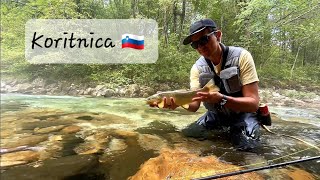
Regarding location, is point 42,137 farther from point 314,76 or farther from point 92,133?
point 314,76

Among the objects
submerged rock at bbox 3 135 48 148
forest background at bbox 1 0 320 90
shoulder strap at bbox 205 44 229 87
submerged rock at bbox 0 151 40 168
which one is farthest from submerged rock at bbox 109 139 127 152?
forest background at bbox 1 0 320 90

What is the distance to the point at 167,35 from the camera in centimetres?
1438

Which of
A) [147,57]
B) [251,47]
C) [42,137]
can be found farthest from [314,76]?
[42,137]

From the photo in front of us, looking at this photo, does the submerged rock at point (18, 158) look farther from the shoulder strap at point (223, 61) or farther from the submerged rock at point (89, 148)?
the shoulder strap at point (223, 61)

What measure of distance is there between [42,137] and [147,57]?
959 centimetres

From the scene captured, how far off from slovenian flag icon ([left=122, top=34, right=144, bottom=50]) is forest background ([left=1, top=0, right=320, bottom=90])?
3.63ft

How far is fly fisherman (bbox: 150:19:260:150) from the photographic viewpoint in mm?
2740

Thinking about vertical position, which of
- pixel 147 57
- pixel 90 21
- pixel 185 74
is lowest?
pixel 185 74

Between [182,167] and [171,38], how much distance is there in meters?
11.9

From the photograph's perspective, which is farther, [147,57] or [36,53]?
[36,53]

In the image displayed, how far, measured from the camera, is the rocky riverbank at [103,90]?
966 centimetres

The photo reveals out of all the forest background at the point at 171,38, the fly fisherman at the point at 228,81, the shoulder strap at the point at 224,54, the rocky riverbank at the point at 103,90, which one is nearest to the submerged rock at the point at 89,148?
the fly fisherman at the point at 228,81

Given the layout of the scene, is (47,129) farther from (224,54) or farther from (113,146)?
(224,54)

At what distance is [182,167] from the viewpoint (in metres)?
2.29
